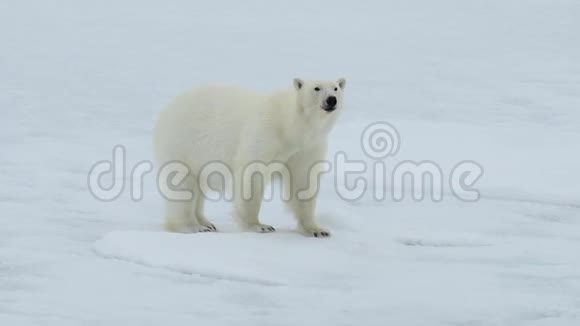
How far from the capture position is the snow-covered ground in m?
3.72

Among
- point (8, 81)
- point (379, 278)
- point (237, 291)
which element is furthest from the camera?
point (8, 81)

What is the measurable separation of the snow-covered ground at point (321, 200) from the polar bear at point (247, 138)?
181 millimetres

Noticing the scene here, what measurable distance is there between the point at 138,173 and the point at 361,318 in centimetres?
353

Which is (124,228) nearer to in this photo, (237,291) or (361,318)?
(237,291)

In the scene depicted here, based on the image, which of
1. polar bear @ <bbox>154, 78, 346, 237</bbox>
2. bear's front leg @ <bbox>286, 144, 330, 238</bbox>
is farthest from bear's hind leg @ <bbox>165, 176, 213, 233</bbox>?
bear's front leg @ <bbox>286, 144, 330, 238</bbox>

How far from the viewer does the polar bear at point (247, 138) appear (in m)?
4.59

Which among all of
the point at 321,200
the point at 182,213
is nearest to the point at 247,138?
the point at 182,213

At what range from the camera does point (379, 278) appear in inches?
162

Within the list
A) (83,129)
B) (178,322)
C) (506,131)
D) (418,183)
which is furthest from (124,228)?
(506,131)

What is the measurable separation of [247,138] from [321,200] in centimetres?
142

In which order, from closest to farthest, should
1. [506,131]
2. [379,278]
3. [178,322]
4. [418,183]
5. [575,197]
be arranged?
[178,322] → [379,278] → [575,197] → [418,183] → [506,131]

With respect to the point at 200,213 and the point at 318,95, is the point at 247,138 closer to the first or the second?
the point at 318,95

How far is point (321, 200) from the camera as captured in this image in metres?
5.98

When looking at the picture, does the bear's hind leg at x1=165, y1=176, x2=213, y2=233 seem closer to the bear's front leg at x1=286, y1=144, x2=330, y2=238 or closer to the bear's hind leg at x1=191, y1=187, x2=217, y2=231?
the bear's hind leg at x1=191, y1=187, x2=217, y2=231
